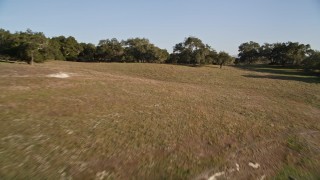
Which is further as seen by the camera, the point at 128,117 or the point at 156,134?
the point at 128,117

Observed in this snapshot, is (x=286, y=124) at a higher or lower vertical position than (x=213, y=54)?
lower

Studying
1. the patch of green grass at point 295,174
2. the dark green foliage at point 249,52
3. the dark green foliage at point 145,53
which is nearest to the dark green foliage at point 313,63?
the dark green foliage at point 249,52

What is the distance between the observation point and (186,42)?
8194cm

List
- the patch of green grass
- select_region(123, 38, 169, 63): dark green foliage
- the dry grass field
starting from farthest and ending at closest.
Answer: select_region(123, 38, 169, 63): dark green foliage < the patch of green grass < the dry grass field

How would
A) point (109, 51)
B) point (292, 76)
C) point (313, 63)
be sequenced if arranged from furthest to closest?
point (109, 51) < point (313, 63) < point (292, 76)

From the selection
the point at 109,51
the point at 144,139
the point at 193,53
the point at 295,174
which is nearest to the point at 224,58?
the point at 193,53

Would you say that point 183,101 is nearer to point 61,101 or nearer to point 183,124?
point 183,124

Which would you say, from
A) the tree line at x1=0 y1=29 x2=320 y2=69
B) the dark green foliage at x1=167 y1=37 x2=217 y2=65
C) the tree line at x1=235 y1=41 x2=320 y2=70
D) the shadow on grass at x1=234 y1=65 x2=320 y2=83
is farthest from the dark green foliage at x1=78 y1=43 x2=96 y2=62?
the tree line at x1=235 y1=41 x2=320 y2=70

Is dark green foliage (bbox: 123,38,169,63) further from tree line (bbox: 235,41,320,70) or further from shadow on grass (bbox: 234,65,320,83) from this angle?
tree line (bbox: 235,41,320,70)

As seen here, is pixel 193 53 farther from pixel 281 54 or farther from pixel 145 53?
pixel 281 54

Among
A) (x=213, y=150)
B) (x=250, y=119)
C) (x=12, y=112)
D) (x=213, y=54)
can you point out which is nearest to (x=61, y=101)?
(x=12, y=112)

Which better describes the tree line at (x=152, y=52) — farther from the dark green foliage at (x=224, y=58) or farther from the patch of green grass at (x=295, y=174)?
the patch of green grass at (x=295, y=174)

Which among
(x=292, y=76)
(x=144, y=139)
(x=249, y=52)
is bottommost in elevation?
(x=144, y=139)

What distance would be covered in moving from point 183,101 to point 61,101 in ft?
40.8
